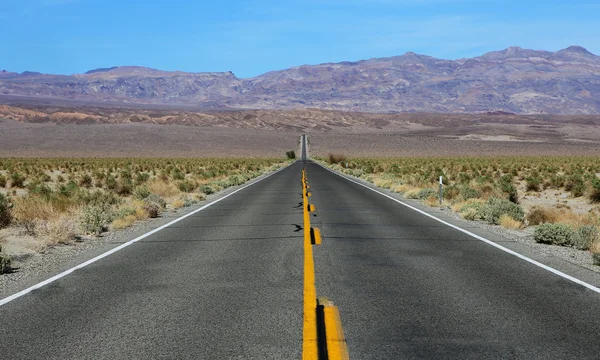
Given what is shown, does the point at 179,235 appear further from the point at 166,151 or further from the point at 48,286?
the point at 166,151

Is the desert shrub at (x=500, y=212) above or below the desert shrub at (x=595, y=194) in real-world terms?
above

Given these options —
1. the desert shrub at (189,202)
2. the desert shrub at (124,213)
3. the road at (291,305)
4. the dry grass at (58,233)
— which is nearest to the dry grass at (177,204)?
the desert shrub at (189,202)

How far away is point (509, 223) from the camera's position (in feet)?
48.6

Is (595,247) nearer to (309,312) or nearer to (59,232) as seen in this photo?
(309,312)

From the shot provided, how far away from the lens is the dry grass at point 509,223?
48.3 feet

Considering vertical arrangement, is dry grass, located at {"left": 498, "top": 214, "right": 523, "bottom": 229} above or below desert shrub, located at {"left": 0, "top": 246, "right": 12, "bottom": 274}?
below

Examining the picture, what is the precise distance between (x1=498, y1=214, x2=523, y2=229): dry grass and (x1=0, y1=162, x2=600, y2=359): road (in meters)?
3.73

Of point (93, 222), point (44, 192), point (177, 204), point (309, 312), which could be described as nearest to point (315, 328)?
point (309, 312)

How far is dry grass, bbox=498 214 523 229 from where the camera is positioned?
48.3ft

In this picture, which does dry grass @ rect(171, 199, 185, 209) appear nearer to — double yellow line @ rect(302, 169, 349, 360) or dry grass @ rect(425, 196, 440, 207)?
dry grass @ rect(425, 196, 440, 207)

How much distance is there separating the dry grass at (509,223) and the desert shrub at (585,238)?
2899mm

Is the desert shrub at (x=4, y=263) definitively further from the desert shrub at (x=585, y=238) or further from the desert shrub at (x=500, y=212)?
the desert shrub at (x=500, y=212)

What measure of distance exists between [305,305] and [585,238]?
7.34m

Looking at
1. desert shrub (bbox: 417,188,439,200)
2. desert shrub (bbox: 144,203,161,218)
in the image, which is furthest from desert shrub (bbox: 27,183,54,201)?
desert shrub (bbox: 417,188,439,200)
